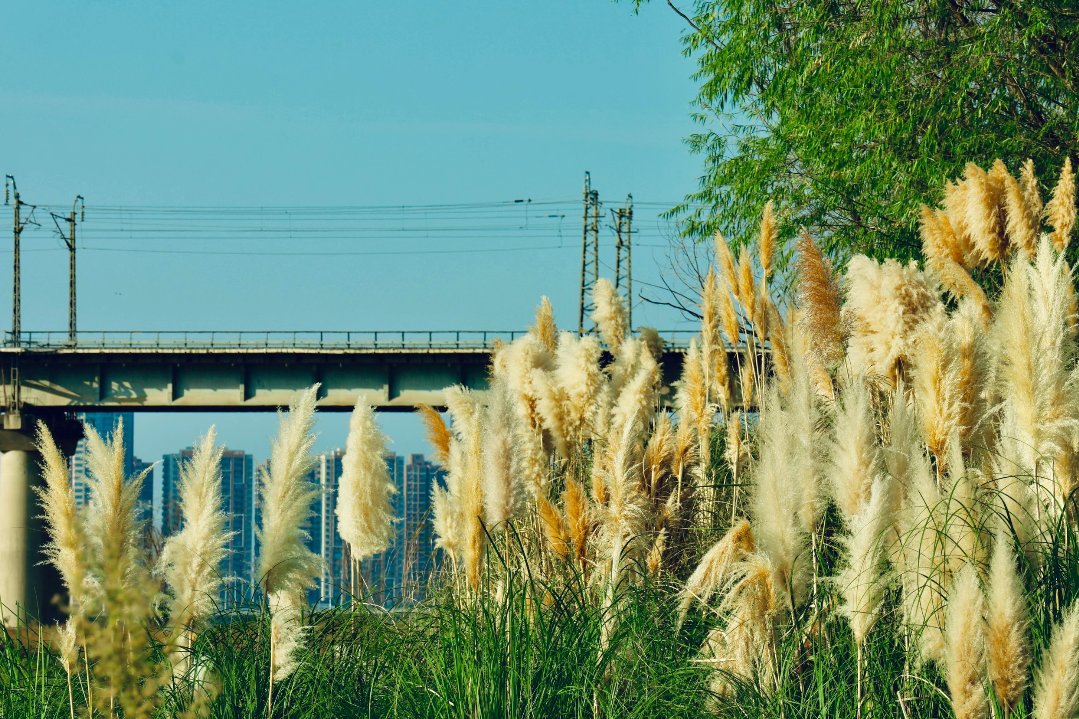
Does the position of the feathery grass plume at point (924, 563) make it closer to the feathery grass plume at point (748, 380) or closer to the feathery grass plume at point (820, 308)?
the feathery grass plume at point (820, 308)

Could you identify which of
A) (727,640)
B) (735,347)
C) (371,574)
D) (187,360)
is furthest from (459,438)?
(187,360)

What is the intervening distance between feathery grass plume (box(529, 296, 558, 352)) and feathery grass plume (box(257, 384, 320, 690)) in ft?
9.07

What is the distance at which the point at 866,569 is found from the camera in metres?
3.62

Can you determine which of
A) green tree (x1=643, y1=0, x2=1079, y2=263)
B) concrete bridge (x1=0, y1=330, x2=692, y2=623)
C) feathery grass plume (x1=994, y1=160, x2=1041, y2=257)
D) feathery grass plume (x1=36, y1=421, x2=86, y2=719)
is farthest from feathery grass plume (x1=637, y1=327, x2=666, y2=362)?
concrete bridge (x1=0, y1=330, x2=692, y2=623)

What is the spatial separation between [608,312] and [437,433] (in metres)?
1.56

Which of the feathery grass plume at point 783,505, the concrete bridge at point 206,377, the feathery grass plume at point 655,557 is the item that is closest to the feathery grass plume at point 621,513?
the feathery grass plume at point 655,557

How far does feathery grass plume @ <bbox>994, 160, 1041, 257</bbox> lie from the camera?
642cm

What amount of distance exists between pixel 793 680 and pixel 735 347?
9.15ft

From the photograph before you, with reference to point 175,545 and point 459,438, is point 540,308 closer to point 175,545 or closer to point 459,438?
point 459,438

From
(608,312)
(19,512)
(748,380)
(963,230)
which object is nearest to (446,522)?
(608,312)

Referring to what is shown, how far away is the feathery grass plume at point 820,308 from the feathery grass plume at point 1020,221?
1.09 m

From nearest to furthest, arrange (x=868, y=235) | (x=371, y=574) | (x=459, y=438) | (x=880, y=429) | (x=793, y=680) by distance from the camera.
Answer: (x=793, y=680) → (x=880, y=429) → (x=459, y=438) → (x=371, y=574) → (x=868, y=235)

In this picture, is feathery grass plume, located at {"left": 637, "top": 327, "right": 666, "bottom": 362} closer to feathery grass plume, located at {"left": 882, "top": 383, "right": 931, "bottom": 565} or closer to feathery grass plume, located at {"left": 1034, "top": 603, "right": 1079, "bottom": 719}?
feathery grass plume, located at {"left": 882, "top": 383, "right": 931, "bottom": 565}

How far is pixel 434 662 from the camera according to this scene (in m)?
4.41
